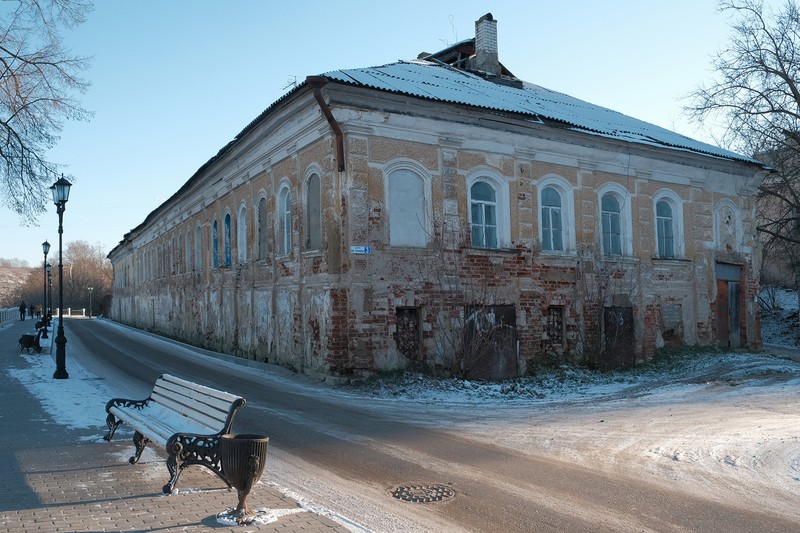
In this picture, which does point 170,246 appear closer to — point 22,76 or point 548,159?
point 22,76

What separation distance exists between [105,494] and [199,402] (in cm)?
117

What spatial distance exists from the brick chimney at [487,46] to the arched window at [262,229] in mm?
8718

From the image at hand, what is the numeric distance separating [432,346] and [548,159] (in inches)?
238

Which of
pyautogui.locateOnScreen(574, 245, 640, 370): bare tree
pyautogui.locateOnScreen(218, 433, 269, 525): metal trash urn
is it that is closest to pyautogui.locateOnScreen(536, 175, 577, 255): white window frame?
pyautogui.locateOnScreen(574, 245, 640, 370): bare tree

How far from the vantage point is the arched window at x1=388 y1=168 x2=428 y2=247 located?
49.0ft

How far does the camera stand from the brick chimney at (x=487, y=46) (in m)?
22.1

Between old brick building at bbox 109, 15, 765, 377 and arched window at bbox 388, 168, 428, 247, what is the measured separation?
0.04 meters

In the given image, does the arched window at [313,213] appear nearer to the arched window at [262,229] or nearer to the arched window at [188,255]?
the arched window at [262,229]

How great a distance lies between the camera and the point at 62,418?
32.0 ft

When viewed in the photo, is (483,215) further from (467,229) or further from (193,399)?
(193,399)

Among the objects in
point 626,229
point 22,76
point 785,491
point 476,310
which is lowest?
point 785,491

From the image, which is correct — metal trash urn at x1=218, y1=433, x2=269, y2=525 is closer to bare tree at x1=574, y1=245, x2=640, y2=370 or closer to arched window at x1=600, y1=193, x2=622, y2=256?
bare tree at x1=574, y1=245, x2=640, y2=370

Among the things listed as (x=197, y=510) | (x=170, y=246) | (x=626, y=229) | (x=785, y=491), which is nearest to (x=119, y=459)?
(x=197, y=510)

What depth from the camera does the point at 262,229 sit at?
19.1 metres
